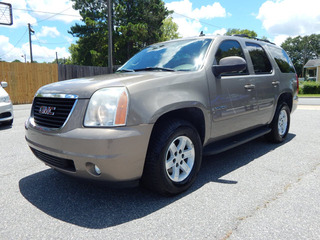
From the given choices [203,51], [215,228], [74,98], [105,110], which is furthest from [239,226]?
[203,51]

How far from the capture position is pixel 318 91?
1029 inches

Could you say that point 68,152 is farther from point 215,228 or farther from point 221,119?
point 221,119

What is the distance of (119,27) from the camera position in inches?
1148

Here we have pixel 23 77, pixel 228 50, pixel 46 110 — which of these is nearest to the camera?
pixel 46 110

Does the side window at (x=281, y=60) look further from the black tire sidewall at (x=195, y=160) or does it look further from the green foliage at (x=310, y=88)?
the green foliage at (x=310, y=88)

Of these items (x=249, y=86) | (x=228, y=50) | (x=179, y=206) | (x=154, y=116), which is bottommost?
(x=179, y=206)

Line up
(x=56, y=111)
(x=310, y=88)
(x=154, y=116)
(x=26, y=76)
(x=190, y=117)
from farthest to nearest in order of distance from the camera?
(x=310, y=88), (x=26, y=76), (x=190, y=117), (x=56, y=111), (x=154, y=116)

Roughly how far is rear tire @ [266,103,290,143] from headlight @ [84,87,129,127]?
339 centimetres

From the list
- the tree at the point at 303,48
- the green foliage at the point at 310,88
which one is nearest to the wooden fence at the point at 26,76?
the green foliage at the point at 310,88

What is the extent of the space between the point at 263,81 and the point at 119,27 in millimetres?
27489

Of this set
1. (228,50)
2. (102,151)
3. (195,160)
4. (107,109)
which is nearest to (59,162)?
(102,151)

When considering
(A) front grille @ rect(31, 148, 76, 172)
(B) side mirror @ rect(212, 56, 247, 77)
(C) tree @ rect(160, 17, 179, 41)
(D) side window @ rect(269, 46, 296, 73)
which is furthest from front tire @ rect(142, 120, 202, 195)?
(C) tree @ rect(160, 17, 179, 41)

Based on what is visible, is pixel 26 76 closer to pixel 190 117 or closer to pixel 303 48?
pixel 190 117

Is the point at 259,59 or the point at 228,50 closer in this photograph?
the point at 228,50
